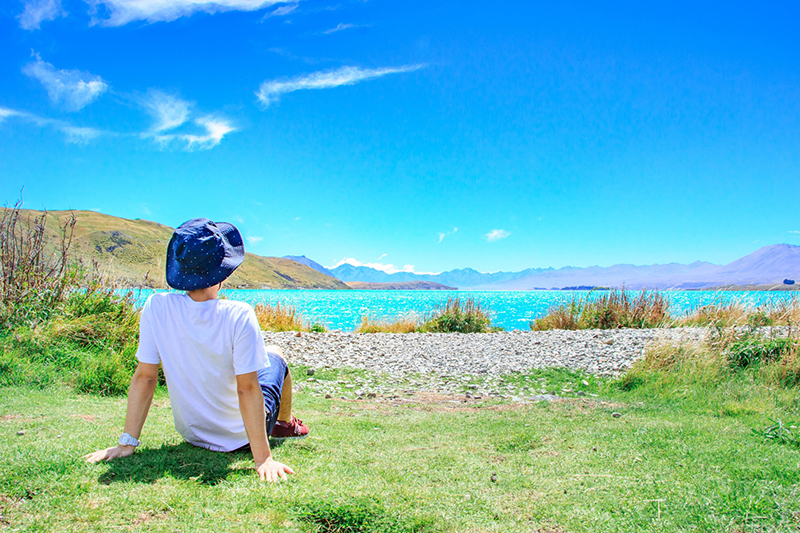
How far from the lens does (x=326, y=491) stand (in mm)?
2348

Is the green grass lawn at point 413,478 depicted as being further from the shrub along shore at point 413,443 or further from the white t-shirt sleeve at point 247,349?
the white t-shirt sleeve at point 247,349

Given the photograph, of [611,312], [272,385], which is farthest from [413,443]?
[611,312]

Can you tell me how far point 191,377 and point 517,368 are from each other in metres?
8.05

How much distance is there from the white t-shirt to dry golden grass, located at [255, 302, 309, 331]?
42.8 ft

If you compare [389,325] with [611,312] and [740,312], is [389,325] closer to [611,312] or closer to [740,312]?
[611,312]

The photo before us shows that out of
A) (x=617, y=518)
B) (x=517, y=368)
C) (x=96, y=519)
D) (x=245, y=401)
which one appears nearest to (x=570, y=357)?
(x=517, y=368)

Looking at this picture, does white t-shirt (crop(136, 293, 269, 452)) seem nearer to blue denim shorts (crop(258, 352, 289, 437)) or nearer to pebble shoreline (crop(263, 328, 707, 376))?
blue denim shorts (crop(258, 352, 289, 437))

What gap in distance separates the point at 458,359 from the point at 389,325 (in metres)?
7.12

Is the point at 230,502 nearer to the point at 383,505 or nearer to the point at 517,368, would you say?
the point at 383,505

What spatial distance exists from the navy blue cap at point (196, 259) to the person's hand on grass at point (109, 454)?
40.6 inches

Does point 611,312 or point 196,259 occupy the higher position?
point 196,259

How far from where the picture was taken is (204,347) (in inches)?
99.9

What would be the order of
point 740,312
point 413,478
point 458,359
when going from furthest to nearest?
point 740,312 → point 458,359 → point 413,478

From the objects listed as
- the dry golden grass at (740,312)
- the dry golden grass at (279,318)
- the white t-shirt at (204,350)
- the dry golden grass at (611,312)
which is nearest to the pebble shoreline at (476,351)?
the dry golden grass at (740,312)
